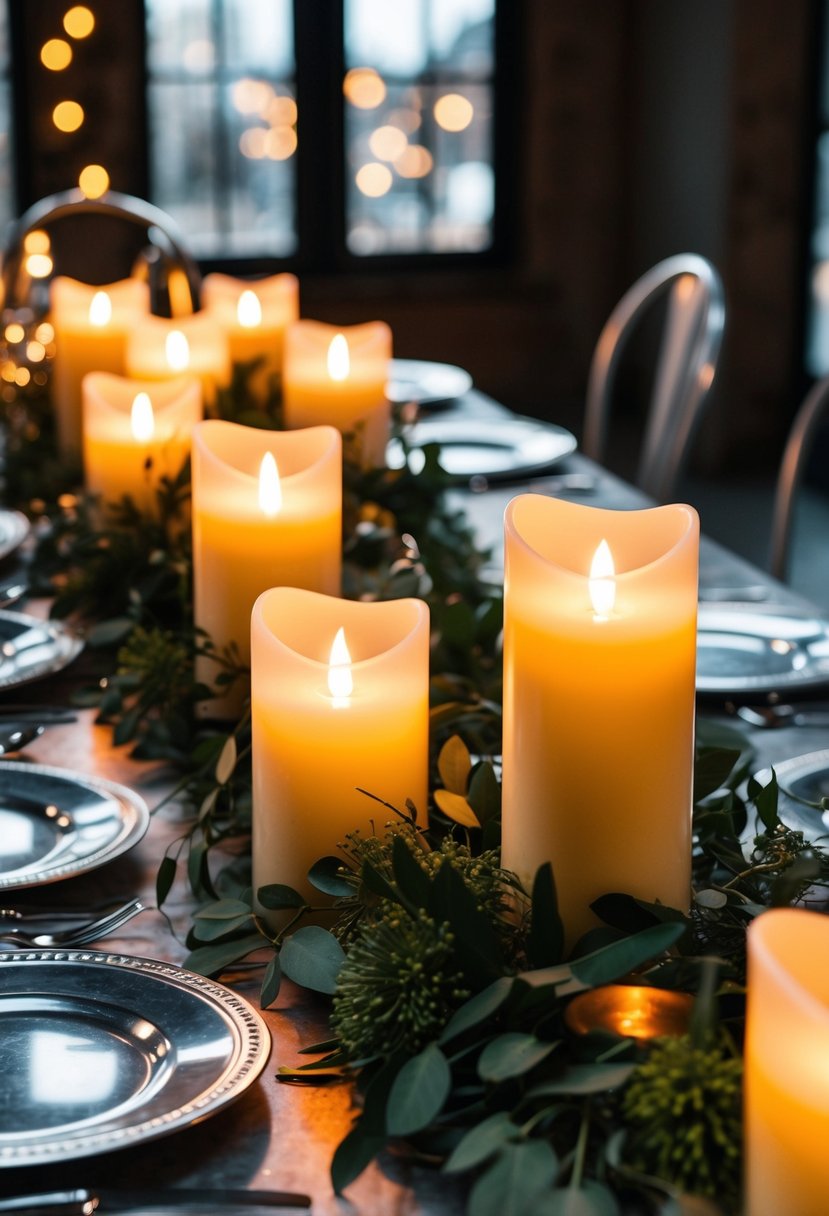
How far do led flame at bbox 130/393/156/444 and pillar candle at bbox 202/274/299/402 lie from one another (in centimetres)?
35

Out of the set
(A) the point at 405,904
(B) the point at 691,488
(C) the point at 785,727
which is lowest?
(B) the point at 691,488

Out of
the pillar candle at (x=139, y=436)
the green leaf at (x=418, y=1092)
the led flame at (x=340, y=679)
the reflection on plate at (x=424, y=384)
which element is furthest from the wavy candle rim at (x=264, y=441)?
the reflection on plate at (x=424, y=384)

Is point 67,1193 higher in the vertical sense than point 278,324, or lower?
lower

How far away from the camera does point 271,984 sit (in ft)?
2.20

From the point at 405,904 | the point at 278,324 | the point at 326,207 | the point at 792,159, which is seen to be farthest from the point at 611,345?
the point at 326,207

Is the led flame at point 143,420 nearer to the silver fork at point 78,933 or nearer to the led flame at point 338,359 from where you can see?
the led flame at point 338,359

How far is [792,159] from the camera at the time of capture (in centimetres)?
501

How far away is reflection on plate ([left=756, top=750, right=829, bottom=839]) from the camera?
89cm

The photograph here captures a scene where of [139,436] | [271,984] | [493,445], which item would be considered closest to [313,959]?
[271,984]

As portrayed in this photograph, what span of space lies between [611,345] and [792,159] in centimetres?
281

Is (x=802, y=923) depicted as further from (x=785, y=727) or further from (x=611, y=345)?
(x=611, y=345)

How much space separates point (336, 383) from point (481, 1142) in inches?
40.3

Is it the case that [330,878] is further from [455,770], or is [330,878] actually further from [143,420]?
[143,420]

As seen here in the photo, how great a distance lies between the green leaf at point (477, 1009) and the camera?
58 cm
